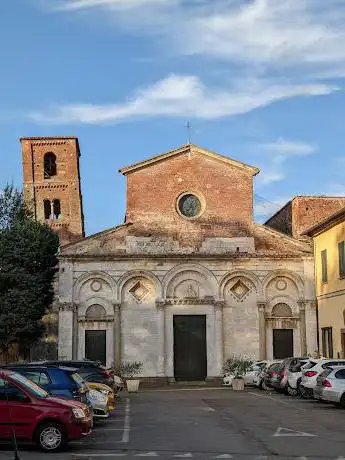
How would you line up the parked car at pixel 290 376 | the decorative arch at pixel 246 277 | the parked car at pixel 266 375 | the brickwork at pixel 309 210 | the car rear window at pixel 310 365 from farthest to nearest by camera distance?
the brickwork at pixel 309 210 < the decorative arch at pixel 246 277 < the parked car at pixel 266 375 < the parked car at pixel 290 376 < the car rear window at pixel 310 365

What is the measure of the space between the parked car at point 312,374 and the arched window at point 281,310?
1048 cm

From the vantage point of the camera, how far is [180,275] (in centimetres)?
3847

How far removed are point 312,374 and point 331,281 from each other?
31.1 feet

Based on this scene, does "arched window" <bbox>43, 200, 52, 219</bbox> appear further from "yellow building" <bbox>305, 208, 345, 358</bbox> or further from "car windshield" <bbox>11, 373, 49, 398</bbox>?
"car windshield" <bbox>11, 373, 49, 398</bbox>

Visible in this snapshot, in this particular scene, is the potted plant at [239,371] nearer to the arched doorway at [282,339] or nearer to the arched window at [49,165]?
the arched doorway at [282,339]

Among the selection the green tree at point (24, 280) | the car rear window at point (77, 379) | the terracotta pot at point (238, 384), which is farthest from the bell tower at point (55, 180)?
the car rear window at point (77, 379)

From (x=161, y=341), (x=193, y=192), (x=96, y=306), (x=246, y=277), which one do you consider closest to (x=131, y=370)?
(x=161, y=341)

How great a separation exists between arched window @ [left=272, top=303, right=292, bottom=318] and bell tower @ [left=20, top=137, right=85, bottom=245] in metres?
24.1

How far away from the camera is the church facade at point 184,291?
37.5 meters

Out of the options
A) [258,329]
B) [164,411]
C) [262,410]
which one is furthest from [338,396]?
[258,329]

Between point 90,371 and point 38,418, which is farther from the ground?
point 90,371

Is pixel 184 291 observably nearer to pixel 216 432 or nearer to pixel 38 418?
pixel 216 432

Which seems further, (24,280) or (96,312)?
(96,312)

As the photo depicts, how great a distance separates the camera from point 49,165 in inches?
2379
